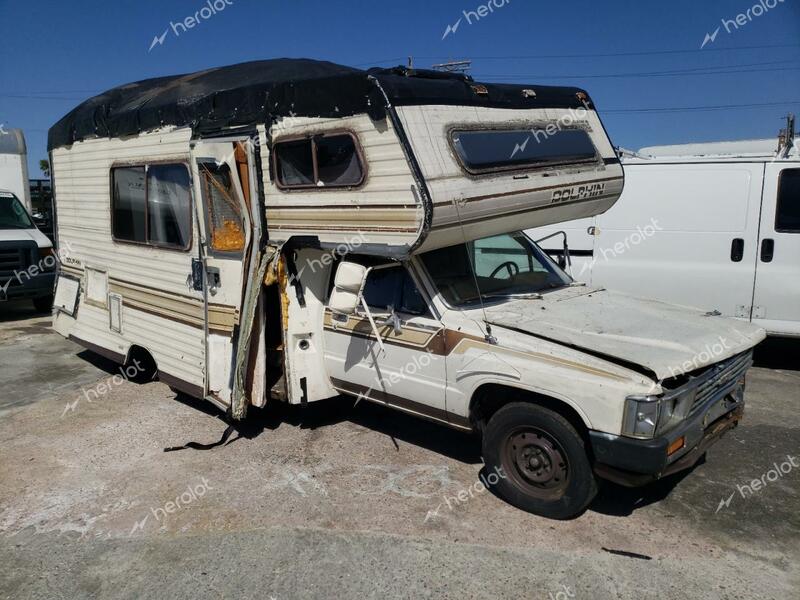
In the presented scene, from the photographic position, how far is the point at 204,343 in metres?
5.61

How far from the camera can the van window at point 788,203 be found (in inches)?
273

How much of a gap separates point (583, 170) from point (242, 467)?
11.9ft

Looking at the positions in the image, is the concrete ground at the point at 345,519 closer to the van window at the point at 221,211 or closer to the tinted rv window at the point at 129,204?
the van window at the point at 221,211

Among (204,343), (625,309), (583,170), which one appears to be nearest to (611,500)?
(625,309)

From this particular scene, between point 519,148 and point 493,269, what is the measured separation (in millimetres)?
944

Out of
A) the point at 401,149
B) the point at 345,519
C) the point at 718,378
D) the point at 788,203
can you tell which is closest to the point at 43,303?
the point at 345,519

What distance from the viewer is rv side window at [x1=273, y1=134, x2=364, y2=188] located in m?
4.37

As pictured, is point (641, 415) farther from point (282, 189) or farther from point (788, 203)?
point (788, 203)

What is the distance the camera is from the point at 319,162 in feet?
15.0

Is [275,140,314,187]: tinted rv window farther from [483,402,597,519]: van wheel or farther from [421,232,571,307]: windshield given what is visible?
[483,402,597,519]: van wheel

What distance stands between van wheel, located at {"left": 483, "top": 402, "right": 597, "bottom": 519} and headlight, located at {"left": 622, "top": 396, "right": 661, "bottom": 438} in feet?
1.22

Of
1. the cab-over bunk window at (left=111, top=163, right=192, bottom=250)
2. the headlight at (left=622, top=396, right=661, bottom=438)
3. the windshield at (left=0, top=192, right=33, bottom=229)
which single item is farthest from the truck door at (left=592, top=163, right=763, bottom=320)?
the windshield at (left=0, top=192, right=33, bottom=229)

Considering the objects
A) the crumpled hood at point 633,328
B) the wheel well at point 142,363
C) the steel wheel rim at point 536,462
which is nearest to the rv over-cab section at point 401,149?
the crumpled hood at point 633,328

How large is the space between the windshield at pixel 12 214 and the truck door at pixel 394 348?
8.49 m
